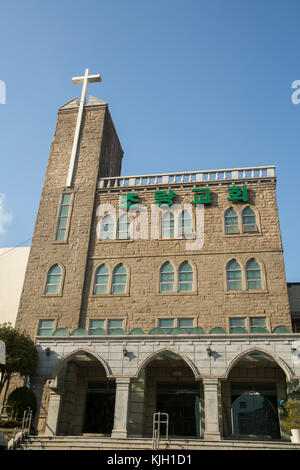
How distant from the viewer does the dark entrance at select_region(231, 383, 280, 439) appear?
17656 mm

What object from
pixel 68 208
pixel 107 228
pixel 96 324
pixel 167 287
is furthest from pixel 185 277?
pixel 68 208

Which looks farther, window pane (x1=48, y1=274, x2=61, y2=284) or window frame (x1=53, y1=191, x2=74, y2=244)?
window frame (x1=53, y1=191, x2=74, y2=244)

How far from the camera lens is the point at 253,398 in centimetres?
1820

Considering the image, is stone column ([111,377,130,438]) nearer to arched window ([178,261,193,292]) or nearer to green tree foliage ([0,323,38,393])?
green tree foliage ([0,323,38,393])

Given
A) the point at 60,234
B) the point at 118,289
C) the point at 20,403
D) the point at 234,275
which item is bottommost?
the point at 20,403

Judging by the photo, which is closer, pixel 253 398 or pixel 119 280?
pixel 253 398

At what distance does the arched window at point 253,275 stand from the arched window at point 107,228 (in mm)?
7361

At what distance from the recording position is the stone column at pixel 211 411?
14570 mm

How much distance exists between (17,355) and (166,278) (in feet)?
26.2

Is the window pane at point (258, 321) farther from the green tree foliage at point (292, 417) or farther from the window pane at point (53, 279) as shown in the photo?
the window pane at point (53, 279)

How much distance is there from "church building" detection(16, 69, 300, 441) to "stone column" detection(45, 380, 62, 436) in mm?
42

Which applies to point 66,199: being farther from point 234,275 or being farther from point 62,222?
point 234,275
